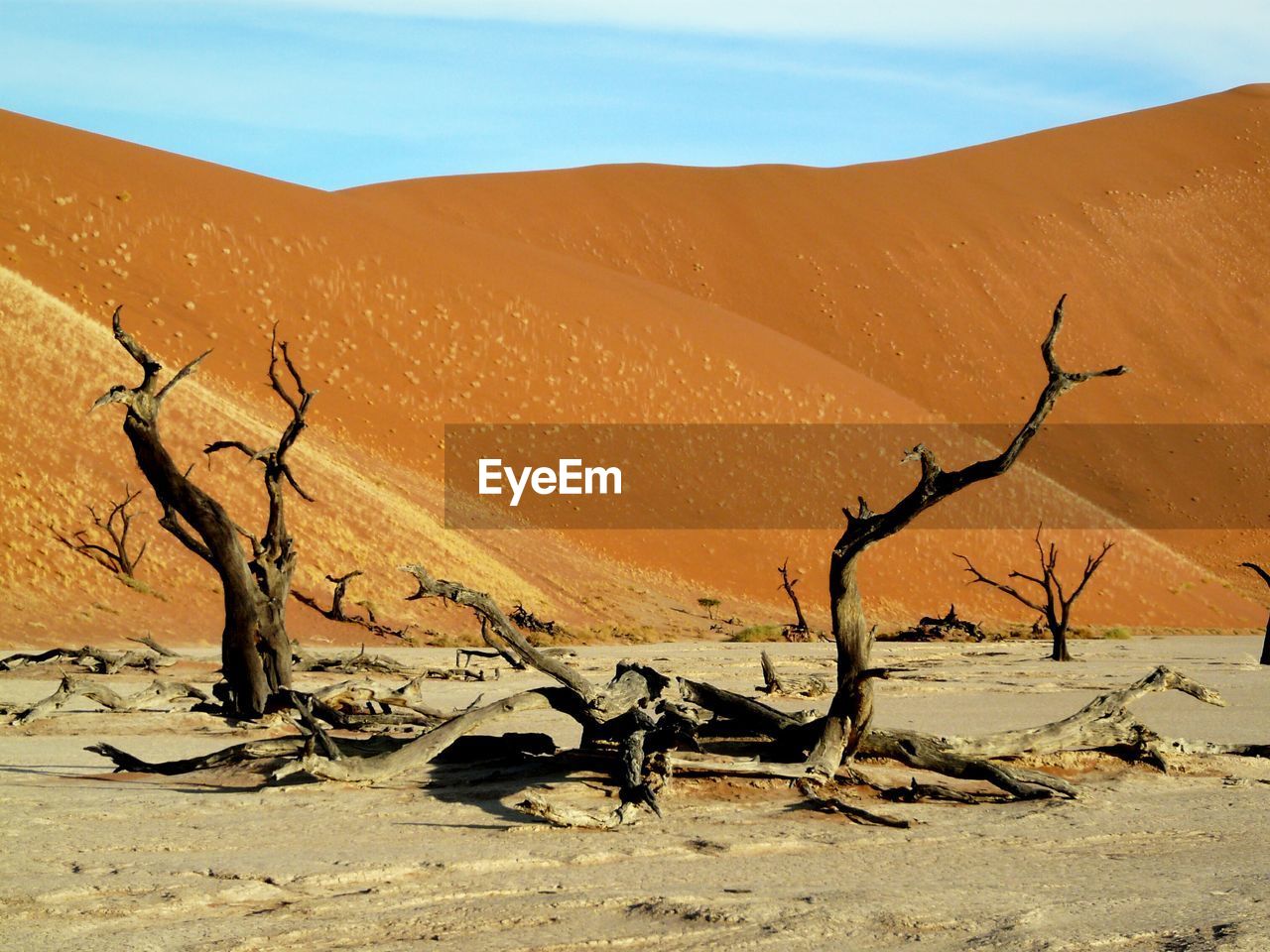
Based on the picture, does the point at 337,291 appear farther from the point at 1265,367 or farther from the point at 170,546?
the point at 1265,367

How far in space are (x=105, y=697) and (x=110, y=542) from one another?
1616 cm

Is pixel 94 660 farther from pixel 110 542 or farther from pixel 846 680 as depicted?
pixel 846 680

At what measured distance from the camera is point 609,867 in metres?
7.34

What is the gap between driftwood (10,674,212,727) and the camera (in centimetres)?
1216

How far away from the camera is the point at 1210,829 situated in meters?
8.47

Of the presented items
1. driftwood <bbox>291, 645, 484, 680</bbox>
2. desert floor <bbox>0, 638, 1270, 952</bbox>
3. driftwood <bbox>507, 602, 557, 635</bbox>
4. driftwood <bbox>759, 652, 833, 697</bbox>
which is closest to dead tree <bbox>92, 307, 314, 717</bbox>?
desert floor <bbox>0, 638, 1270, 952</bbox>

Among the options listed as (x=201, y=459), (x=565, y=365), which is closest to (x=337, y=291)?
(x=565, y=365)

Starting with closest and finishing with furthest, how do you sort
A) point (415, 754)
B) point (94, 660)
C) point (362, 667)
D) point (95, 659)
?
1. point (415, 754)
2. point (362, 667)
3. point (95, 659)
4. point (94, 660)

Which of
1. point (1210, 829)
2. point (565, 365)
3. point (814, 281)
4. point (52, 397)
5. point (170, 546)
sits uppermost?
point (814, 281)

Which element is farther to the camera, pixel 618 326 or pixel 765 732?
pixel 618 326

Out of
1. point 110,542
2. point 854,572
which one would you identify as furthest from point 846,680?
point 110,542

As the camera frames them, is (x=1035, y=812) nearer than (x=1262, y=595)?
Yes

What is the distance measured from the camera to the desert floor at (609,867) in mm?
6078

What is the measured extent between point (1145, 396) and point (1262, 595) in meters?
12.9
